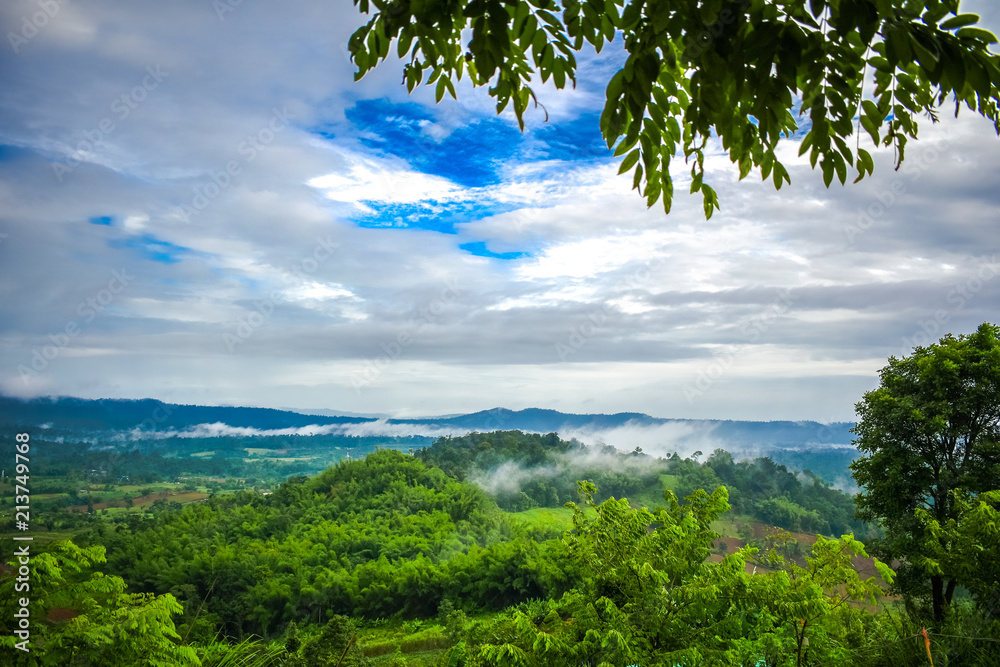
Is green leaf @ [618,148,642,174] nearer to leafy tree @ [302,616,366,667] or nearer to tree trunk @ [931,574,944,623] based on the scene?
leafy tree @ [302,616,366,667]

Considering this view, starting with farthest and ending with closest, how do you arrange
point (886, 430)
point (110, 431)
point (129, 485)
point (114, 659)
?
1. point (129, 485)
2. point (110, 431)
3. point (886, 430)
4. point (114, 659)

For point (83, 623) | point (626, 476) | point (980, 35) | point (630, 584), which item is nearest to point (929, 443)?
point (630, 584)

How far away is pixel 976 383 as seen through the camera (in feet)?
33.4

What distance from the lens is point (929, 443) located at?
422 inches

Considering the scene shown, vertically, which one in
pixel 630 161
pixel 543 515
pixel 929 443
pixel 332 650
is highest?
pixel 630 161

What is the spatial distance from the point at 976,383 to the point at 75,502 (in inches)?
1110

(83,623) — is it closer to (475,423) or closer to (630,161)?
(630,161)

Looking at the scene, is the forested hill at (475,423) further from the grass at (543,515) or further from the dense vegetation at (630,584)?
the grass at (543,515)

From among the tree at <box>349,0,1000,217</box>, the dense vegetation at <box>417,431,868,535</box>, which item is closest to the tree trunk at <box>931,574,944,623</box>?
the tree at <box>349,0,1000,217</box>

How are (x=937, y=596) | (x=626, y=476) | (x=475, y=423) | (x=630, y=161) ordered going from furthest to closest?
(x=475, y=423)
(x=626, y=476)
(x=937, y=596)
(x=630, y=161)

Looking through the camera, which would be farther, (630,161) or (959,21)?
(630,161)

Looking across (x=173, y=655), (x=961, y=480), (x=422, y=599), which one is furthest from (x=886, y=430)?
(x=422, y=599)

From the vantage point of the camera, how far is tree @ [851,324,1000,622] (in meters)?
9.96

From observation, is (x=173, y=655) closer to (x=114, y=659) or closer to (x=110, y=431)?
(x=114, y=659)
